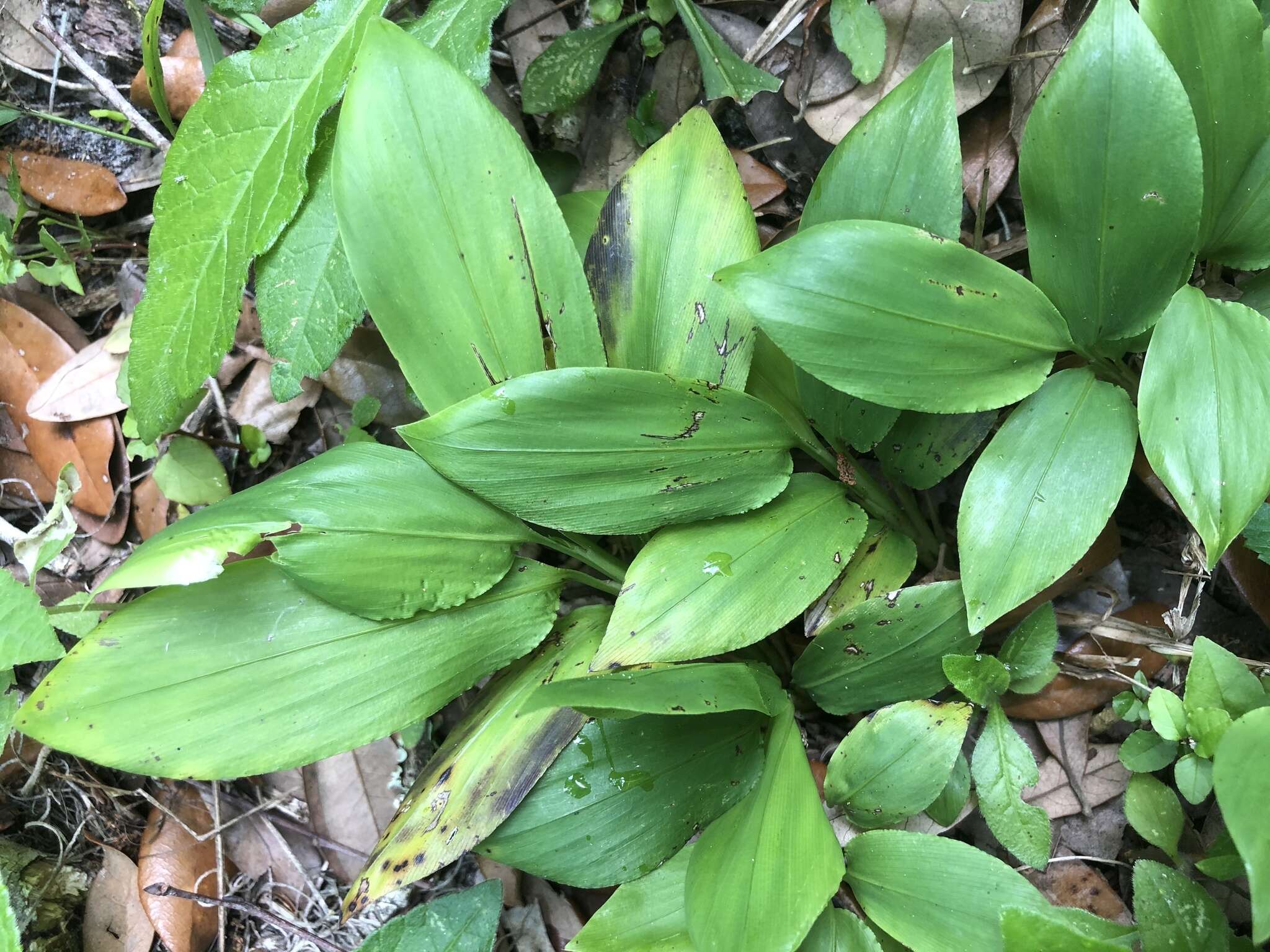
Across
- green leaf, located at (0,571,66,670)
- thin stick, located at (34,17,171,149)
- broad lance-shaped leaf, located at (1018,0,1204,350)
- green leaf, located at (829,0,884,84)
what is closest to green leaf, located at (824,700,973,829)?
broad lance-shaped leaf, located at (1018,0,1204,350)

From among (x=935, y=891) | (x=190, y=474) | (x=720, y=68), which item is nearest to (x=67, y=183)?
(x=190, y=474)

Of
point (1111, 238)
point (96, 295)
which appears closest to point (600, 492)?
point (1111, 238)

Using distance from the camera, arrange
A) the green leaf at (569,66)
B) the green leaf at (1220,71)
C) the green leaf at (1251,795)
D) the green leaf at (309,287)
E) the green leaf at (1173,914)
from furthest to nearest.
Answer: the green leaf at (569,66), the green leaf at (309,287), the green leaf at (1173,914), the green leaf at (1220,71), the green leaf at (1251,795)

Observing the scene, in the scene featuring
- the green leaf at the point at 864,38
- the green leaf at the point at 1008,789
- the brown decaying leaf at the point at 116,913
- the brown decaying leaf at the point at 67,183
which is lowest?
the brown decaying leaf at the point at 116,913

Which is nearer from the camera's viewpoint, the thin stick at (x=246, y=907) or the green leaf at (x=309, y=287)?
the green leaf at (x=309, y=287)

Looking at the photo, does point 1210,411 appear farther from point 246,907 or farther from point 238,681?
point 246,907

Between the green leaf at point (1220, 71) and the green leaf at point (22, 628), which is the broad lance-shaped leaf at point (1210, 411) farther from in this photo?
the green leaf at point (22, 628)

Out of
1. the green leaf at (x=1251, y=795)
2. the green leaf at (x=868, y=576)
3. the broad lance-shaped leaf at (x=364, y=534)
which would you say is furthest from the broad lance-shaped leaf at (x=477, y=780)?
the green leaf at (x=1251, y=795)
